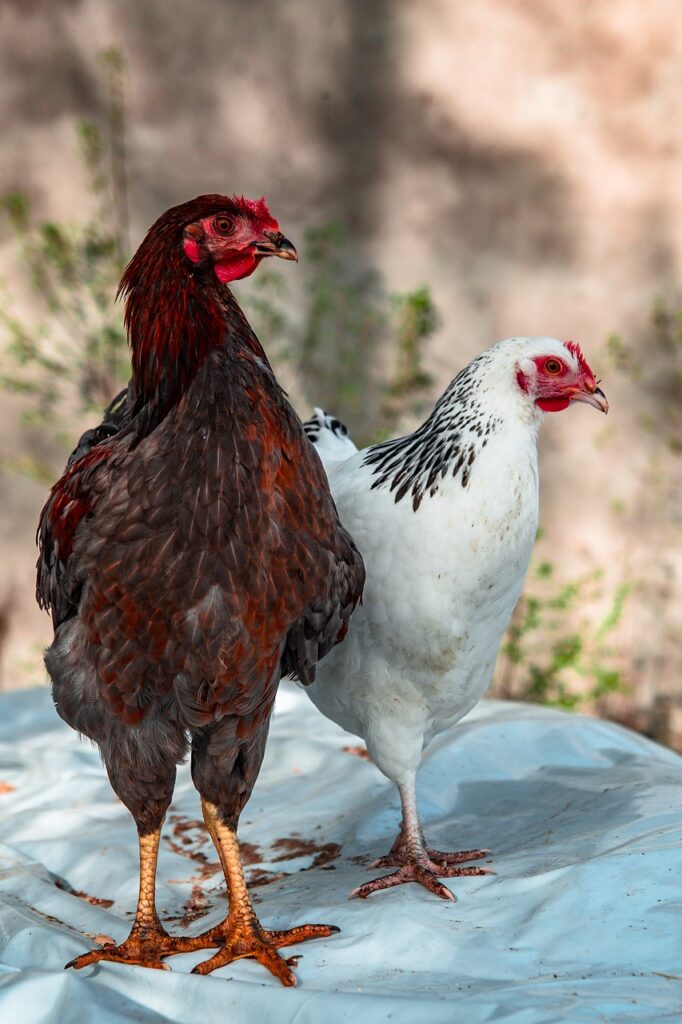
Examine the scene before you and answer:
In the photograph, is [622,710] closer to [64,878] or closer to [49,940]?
[64,878]

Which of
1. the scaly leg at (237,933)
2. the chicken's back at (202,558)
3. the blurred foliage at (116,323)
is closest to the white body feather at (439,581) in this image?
the chicken's back at (202,558)

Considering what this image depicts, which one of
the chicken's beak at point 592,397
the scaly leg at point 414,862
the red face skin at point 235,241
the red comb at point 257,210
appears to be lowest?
the scaly leg at point 414,862

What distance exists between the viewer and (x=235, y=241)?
77.2 inches

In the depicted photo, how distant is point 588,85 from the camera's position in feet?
15.8

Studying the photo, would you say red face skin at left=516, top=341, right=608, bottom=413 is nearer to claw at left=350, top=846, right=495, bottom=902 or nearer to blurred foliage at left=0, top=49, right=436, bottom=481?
claw at left=350, top=846, right=495, bottom=902

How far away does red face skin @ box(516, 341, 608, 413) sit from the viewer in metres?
2.31

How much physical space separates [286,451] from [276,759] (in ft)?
5.95

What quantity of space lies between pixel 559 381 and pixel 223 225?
81cm

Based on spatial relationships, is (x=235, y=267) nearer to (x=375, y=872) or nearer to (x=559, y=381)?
(x=559, y=381)

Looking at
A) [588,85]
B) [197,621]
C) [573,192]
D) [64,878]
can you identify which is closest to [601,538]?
[573,192]

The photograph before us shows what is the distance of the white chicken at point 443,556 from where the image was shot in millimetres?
2232

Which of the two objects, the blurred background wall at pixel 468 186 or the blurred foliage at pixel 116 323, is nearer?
the blurred background wall at pixel 468 186

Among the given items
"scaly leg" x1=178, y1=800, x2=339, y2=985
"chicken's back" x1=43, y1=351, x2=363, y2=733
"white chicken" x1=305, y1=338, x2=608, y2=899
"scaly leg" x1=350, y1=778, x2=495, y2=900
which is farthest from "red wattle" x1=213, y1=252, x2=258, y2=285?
"scaly leg" x1=350, y1=778, x2=495, y2=900

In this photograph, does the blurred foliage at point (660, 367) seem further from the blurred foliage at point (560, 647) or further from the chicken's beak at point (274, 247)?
the chicken's beak at point (274, 247)
